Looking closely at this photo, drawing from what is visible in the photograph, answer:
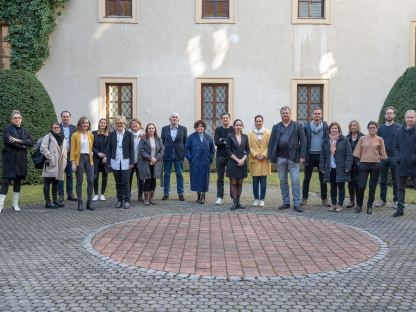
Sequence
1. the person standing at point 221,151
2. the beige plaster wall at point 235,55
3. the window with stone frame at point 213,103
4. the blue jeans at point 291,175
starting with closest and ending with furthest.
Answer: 1. the blue jeans at point 291,175
2. the person standing at point 221,151
3. the beige plaster wall at point 235,55
4. the window with stone frame at point 213,103

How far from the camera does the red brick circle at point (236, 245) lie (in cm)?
616

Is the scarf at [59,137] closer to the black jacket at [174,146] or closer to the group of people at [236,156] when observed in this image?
the group of people at [236,156]

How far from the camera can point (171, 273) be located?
581 centimetres

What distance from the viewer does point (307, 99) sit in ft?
63.0

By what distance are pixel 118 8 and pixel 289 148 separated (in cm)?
1112

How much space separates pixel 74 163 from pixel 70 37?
9.48 meters

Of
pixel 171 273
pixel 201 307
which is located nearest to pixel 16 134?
pixel 171 273

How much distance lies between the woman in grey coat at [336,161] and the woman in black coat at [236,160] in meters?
1.59

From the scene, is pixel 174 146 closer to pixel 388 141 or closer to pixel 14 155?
pixel 14 155

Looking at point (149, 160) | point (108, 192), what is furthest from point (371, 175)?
point (108, 192)

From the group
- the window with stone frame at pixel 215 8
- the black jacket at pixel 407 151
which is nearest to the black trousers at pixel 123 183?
the black jacket at pixel 407 151

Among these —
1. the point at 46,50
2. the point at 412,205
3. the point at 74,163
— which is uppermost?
the point at 46,50

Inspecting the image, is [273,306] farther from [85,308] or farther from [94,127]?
[94,127]

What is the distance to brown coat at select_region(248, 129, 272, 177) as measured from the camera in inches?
422
